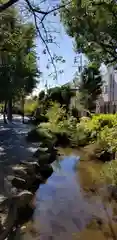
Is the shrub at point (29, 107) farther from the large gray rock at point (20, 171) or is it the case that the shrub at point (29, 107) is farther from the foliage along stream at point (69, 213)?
the large gray rock at point (20, 171)

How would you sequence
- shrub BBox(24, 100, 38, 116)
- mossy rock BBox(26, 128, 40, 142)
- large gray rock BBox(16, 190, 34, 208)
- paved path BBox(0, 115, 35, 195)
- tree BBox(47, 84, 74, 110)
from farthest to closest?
shrub BBox(24, 100, 38, 116), tree BBox(47, 84, 74, 110), mossy rock BBox(26, 128, 40, 142), paved path BBox(0, 115, 35, 195), large gray rock BBox(16, 190, 34, 208)

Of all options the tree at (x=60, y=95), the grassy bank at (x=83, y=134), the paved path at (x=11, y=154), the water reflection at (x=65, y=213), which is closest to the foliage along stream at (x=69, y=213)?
the water reflection at (x=65, y=213)

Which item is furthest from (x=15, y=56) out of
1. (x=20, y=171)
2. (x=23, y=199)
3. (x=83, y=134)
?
(x=23, y=199)

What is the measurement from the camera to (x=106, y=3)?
836 cm

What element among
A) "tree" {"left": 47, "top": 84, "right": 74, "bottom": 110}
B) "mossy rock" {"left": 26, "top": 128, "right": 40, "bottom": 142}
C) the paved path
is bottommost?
"mossy rock" {"left": 26, "top": 128, "right": 40, "bottom": 142}

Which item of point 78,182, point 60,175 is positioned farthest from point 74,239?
point 60,175

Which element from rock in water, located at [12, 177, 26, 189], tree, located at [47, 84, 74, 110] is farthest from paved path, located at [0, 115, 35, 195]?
tree, located at [47, 84, 74, 110]

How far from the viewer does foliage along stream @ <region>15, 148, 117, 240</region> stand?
21.6 ft

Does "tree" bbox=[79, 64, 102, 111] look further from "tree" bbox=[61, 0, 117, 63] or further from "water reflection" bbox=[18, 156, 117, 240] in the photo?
"water reflection" bbox=[18, 156, 117, 240]

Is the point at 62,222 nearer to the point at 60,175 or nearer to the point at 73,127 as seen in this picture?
the point at 60,175

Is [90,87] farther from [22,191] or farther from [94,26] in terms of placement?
[22,191]

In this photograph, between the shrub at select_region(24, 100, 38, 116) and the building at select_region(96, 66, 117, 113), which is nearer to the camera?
the building at select_region(96, 66, 117, 113)

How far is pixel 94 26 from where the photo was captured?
977 cm

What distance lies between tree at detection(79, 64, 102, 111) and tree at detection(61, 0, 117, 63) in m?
19.8
